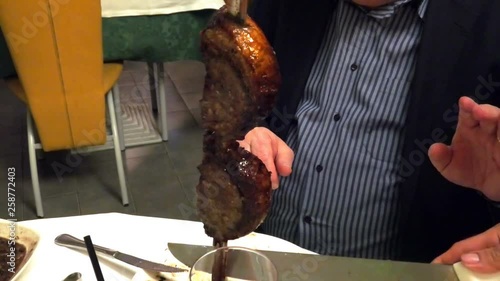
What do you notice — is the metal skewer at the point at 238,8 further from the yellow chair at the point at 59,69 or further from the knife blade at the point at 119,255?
the yellow chair at the point at 59,69

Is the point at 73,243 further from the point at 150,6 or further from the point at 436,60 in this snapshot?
the point at 150,6

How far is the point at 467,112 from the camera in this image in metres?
0.82

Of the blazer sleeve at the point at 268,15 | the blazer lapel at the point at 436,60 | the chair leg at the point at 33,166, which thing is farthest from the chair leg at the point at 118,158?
the blazer lapel at the point at 436,60

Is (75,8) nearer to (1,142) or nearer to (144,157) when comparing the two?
(144,157)

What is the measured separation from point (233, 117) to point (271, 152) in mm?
414

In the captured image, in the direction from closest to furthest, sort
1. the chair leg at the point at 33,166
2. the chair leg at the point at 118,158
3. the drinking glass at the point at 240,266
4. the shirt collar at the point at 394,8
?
1. the drinking glass at the point at 240,266
2. the shirt collar at the point at 394,8
3. the chair leg at the point at 33,166
4. the chair leg at the point at 118,158

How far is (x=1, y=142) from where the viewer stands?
2785 mm

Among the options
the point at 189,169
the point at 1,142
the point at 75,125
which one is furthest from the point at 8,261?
the point at 1,142

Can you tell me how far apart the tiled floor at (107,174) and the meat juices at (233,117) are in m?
1.42

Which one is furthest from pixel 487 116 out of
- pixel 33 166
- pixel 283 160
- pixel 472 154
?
pixel 33 166

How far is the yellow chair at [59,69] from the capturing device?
181 cm

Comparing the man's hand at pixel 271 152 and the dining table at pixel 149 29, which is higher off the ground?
the man's hand at pixel 271 152

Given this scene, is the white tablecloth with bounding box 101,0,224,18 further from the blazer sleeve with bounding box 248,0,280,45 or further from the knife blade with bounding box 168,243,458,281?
the knife blade with bounding box 168,243,458,281

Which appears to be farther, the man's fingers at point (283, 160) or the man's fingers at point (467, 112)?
the man's fingers at point (283, 160)
